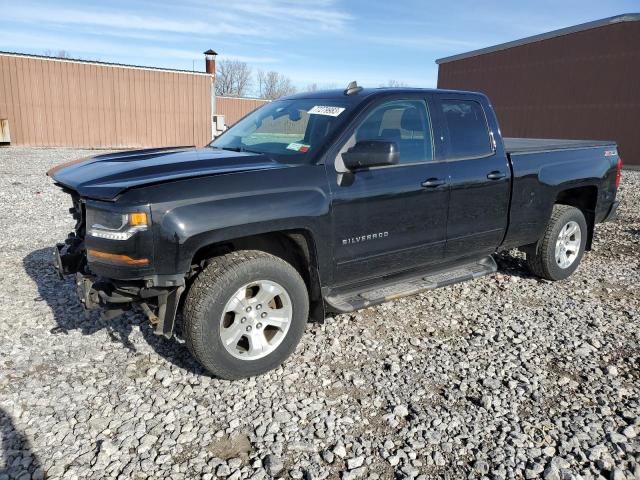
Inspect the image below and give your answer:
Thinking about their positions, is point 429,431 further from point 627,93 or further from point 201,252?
point 627,93

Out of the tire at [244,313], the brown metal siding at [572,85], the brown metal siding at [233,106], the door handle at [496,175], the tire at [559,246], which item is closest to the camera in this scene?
the tire at [244,313]

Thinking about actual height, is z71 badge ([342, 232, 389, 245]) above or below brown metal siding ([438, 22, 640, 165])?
below

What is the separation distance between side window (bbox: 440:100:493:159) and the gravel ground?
1424mm

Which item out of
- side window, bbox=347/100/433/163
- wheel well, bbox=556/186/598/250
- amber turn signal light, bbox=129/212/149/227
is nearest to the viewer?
amber turn signal light, bbox=129/212/149/227

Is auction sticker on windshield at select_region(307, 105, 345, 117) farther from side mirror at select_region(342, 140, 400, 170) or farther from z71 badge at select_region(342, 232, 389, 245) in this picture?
z71 badge at select_region(342, 232, 389, 245)

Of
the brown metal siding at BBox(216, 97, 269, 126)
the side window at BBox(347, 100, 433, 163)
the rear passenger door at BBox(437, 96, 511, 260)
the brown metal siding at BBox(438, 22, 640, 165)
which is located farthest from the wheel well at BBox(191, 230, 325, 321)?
the brown metal siding at BBox(216, 97, 269, 126)

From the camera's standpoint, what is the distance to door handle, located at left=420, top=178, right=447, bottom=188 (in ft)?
12.8

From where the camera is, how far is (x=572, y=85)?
19.4 m

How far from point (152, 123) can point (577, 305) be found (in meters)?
23.0

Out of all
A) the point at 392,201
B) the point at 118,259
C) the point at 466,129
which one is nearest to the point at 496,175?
the point at 466,129

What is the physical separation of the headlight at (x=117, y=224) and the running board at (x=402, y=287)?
1.41m

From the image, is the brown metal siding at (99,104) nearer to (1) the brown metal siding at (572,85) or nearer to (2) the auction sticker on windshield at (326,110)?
(1) the brown metal siding at (572,85)

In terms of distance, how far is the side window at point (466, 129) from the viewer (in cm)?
423

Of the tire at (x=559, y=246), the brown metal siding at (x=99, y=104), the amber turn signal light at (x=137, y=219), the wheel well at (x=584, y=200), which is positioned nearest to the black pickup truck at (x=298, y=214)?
the amber turn signal light at (x=137, y=219)
